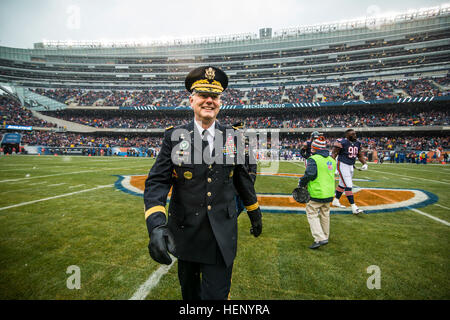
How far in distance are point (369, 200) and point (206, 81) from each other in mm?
7444

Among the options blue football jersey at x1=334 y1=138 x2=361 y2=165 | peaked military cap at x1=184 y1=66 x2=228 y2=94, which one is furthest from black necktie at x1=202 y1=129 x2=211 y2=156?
blue football jersey at x1=334 y1=138 x2=361 y2=165

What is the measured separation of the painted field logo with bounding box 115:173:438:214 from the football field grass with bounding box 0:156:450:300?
1.34 ft

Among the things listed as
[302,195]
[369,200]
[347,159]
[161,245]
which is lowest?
[369,200]

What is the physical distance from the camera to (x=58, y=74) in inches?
2110

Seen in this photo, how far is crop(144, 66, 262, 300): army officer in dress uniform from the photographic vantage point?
5.58 ft

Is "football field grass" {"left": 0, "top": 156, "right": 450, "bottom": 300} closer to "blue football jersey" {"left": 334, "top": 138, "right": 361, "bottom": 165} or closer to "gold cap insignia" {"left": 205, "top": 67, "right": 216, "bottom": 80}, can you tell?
"blue football jersey" {"left": 334, "top": 138, "right": 361, "bottom": 165}

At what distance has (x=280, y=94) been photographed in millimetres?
45281

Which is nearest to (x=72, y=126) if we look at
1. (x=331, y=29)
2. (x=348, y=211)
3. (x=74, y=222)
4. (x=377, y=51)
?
(x=74, y=222)

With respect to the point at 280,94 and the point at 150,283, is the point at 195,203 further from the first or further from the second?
the point at 280,94

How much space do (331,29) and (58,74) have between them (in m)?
69.6

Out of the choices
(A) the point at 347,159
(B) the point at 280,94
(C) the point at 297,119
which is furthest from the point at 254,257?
(B) the point at 280,94

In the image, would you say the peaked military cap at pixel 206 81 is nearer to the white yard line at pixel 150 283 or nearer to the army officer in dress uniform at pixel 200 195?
the army officer in dress uniform at pixel 200 195
